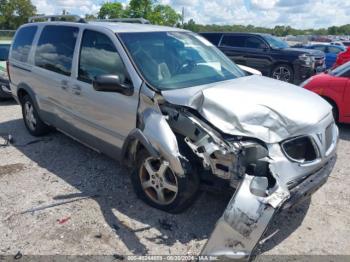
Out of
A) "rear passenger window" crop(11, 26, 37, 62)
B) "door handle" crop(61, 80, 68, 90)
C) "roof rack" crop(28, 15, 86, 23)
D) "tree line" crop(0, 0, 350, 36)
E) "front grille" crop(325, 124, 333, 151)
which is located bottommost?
"tree line" crop(0, 0, 350, 36)

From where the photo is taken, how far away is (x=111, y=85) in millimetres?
3789

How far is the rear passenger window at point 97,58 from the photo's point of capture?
13.6 ft

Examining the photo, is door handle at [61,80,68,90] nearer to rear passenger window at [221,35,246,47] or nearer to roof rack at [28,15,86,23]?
roof rack at [28,15,86,23]

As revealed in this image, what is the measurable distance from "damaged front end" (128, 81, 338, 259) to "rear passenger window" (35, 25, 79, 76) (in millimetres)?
1735

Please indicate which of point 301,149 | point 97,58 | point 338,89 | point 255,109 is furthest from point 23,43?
point 338,89

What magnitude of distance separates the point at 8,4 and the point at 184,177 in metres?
53.4

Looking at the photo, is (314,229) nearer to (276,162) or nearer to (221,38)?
(276,162)

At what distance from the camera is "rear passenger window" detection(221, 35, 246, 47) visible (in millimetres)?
12953

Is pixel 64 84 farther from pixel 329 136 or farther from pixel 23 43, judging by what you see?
pixel 329 136

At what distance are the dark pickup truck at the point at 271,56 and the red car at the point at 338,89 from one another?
197 inches

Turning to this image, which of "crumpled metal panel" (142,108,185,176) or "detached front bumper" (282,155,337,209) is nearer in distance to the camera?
"detached front bumper" (282,155,337,209)

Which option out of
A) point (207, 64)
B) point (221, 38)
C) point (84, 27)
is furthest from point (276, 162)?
point (221, 38)

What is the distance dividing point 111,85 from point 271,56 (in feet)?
31.4

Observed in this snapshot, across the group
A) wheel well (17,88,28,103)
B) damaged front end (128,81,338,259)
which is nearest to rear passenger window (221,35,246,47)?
wheel well (17,88,28,103)
